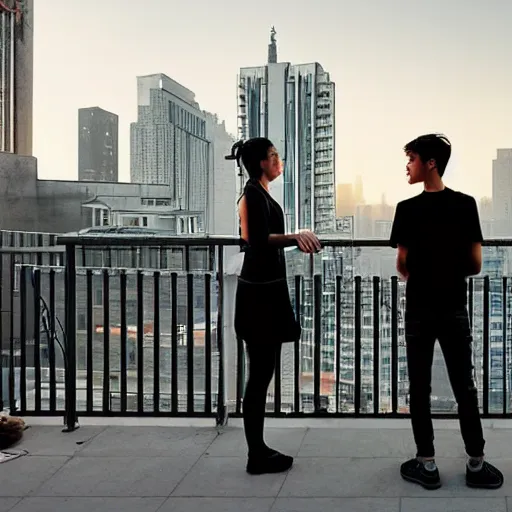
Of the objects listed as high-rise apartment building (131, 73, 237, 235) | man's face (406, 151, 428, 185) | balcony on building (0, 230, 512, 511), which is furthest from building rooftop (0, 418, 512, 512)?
high-rise apartment building (131, 73, 237, 235)

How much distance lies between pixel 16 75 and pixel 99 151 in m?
1.66

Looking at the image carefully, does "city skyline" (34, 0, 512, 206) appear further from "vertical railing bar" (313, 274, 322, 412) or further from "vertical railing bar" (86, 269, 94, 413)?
"vertical railing bar" (86, 269, 94, 413)

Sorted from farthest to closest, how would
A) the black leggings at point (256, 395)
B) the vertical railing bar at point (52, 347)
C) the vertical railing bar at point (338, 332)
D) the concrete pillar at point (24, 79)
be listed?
the concrete pillar at point (24, 79), the vertical railing bar at point (52, 347), the vertical railing bar at point (338, 332), the black leggings at point (256, 395)

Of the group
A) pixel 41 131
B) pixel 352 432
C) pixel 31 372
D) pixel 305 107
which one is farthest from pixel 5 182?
pixel 352 432

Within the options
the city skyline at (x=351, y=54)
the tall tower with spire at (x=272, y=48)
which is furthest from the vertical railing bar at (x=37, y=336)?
the tall tower with spire at (x=272, y=48)

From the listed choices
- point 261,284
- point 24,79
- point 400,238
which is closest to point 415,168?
point 400,238

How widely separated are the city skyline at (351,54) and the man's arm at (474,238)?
5.51 meters

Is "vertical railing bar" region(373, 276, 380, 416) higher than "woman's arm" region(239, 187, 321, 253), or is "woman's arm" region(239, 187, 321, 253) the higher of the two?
"woman's arm" region(239, 187, 321, 253)

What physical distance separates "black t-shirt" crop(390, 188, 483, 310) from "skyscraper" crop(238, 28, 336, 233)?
6.92ft

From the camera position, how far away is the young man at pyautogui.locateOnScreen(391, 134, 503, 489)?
2262 mm

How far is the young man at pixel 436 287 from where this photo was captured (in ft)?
7.42

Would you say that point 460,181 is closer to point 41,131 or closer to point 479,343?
point 479,343

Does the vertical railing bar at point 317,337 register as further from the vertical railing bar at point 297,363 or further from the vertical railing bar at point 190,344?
the vertical railing bar at point 190,344

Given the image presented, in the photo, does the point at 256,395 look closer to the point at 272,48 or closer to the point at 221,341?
the point at 221,341
